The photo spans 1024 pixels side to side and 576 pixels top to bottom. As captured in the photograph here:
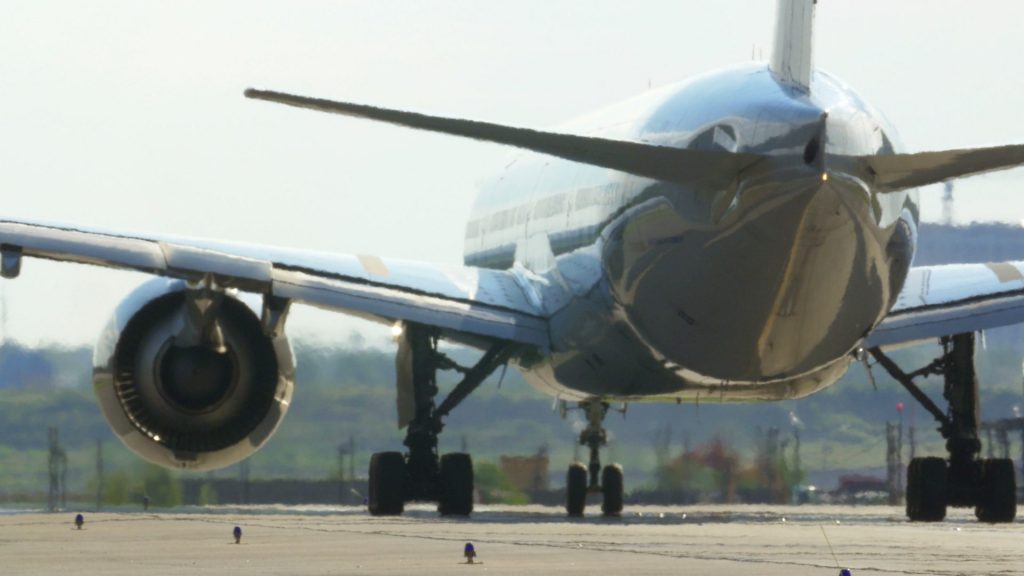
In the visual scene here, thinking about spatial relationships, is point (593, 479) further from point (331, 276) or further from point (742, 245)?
point (742, 245)

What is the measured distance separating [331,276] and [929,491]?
294 inches

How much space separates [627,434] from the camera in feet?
123

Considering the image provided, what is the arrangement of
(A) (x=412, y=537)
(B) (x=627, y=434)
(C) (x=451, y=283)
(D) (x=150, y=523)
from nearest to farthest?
(A) (x=412, y=537), (D) (x=150, y=523), (C) (x=451, y=283), (B) (x=627, y=434)

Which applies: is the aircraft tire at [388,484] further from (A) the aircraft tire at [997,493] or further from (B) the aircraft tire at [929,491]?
(A) the aircraft tire at [997,493]

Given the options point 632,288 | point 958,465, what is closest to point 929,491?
point 958,465

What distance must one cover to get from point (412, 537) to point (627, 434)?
17307 millimetres

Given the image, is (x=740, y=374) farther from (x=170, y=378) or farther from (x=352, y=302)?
(x=170, y=378)

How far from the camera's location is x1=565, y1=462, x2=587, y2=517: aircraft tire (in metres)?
32.4

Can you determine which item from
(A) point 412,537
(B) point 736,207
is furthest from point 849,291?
(A) point 412,537

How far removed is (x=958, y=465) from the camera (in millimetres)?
28219

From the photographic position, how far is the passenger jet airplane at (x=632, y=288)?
857 inches

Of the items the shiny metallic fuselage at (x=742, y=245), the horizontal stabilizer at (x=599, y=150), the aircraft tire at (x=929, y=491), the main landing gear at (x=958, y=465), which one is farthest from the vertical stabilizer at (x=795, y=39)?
the aircraft tire at (x=929, y=491)

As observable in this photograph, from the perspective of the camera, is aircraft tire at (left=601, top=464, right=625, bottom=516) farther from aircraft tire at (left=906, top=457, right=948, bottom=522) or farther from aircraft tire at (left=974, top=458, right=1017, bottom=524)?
aircraft tire at (left=974, top=458, right=1017, bottom=524)

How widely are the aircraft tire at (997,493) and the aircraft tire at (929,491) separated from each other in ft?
1.48
